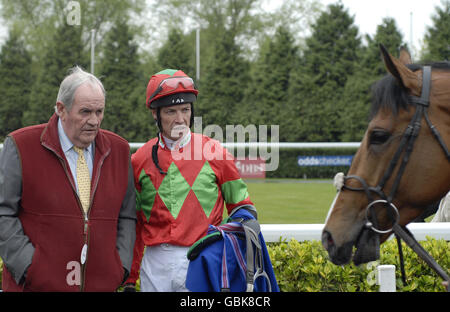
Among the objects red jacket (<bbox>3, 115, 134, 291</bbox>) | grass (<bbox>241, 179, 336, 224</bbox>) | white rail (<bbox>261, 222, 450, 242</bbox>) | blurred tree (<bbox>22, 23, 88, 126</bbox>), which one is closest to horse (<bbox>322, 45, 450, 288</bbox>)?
red jacket (<bbox>3, 115, 134, 291</bbox>)

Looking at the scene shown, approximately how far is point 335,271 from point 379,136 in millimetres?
1551

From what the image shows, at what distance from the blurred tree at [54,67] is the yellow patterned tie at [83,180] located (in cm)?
1930

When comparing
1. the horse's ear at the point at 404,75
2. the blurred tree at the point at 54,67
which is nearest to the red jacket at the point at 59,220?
the horse's ear at the point at 404,75

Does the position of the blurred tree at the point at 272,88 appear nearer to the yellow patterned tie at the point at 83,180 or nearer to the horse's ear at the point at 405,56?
the horse's ear at the point at 405,56

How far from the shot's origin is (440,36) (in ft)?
55.9

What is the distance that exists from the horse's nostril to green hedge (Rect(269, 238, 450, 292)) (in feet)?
4.24

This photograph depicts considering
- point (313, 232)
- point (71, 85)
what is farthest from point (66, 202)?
point (313, 232)

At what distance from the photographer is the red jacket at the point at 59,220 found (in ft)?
6.68

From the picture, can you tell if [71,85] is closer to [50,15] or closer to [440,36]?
[440,36]

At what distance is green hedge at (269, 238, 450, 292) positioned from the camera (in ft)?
10.6

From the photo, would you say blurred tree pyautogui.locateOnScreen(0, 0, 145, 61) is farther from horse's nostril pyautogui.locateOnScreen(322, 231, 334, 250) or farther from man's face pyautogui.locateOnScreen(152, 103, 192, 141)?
horse's nostril pyautogui.locateOnScreen(322, 231, 334, 250)

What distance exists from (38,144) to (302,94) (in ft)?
55.2

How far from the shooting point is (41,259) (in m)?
2.01
